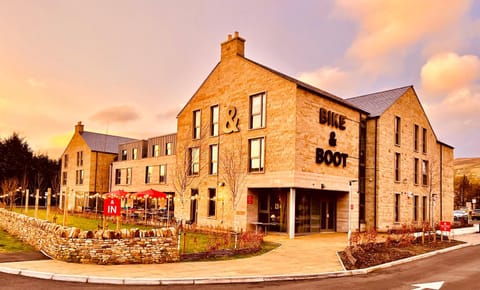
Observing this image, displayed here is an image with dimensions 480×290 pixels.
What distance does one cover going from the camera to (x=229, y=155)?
2831 centimetres

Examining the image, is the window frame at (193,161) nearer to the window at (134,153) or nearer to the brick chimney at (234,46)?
the brick chimney at (234,46)

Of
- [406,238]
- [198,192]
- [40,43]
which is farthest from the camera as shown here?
[198,192]

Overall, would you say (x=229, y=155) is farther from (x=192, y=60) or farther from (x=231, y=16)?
(x=231, y=16)

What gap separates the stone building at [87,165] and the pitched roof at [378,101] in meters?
35.6

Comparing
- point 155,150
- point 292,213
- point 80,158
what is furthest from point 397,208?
point 80,158

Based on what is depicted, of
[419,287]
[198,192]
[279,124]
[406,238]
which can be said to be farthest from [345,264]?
[198,192]

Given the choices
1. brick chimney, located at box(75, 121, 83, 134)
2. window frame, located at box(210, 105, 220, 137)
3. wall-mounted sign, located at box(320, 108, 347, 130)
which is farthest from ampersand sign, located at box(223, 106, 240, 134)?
brick chimney, located at box(75, 121, 83, 134)

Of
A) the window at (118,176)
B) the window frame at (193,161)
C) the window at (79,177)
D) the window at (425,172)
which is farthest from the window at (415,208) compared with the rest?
the window at (79,177)

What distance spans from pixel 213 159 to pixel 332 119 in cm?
900

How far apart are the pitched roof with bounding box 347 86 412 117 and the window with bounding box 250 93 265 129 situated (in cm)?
933

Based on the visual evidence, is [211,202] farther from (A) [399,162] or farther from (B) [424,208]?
(B) [424,208]

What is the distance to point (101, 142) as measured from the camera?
59.2 meters

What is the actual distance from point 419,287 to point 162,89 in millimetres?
21897

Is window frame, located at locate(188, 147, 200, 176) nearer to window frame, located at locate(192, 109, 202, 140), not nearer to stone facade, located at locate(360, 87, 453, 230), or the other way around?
window frame, located at locate(192, 109, 202, 140)
